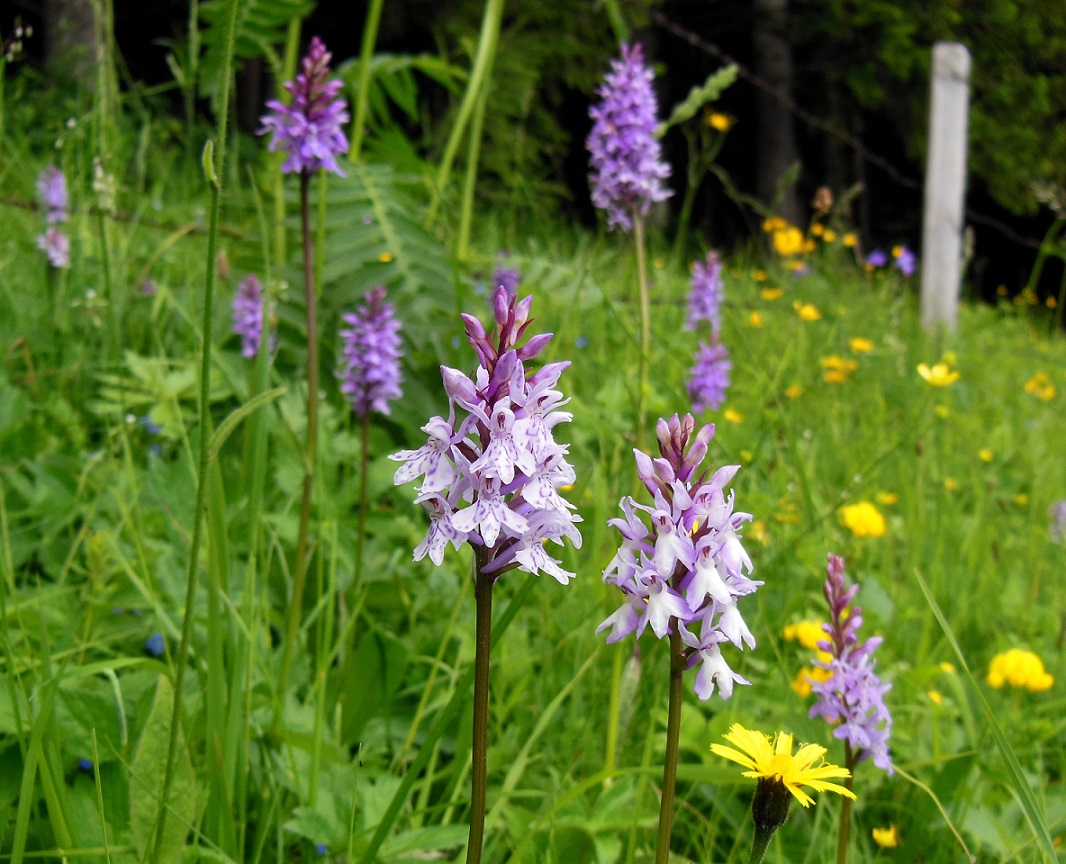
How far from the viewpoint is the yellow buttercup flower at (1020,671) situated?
1637 mm

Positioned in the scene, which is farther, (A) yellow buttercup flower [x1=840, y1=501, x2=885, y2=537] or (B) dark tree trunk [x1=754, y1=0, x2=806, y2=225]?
(B) dark tree trunk [x1=754, y1=0, x2=806, y2=225]

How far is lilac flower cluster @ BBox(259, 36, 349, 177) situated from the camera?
1.53 meters

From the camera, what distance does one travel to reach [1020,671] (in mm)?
1654

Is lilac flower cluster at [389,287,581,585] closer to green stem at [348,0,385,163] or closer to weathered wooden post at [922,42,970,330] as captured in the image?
green stem at [348,0,385,163]

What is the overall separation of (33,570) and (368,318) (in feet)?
2.48

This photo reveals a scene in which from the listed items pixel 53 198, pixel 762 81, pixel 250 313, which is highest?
pixel 762 81

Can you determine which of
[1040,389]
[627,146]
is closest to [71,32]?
[627,146]

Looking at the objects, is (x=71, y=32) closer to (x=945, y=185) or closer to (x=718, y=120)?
(x=718, y=120)

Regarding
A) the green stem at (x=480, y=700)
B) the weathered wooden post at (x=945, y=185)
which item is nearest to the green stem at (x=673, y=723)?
the green stem at (x=480, y=700)

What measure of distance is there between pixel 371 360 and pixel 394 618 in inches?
18.6

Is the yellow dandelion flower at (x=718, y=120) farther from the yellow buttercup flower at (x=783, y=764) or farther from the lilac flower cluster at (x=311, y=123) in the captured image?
the yellow buttercup flower at (x=783, y=764)

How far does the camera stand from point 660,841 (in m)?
0.74

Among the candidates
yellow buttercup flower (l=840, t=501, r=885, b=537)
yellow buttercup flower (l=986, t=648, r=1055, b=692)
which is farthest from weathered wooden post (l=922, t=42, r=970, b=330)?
yellow buttercup flower (l=986, t=648, r=1055, b=692)

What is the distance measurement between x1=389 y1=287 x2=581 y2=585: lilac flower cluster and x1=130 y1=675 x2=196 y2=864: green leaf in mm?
476
